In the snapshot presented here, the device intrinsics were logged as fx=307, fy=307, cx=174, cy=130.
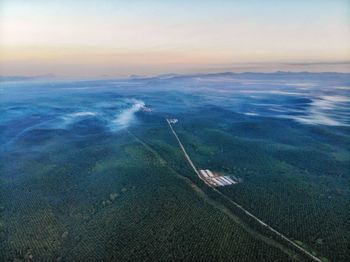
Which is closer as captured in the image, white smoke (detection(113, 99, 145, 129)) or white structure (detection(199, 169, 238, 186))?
white structure (detection(199, 169, 238, 186))

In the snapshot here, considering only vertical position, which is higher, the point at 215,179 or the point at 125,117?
the point at 215,179

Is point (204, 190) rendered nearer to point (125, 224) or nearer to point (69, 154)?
point (125, 224)

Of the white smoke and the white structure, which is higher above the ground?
the white structure

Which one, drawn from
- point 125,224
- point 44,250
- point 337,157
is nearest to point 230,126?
point 337,157

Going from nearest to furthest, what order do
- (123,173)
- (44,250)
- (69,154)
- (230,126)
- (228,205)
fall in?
(44,250)
(228,205)
(123,173)
(69,154)
(230,126)

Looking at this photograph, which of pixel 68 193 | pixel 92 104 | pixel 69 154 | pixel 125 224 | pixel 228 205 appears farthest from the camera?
pixel 92 104

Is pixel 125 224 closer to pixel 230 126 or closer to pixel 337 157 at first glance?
pixel 337 157

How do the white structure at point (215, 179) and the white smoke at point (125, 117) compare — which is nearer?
the white structure at point (215, 179)

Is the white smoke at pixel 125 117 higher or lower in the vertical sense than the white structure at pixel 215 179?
lower

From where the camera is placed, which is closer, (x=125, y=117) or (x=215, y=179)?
(x=215, y=179)

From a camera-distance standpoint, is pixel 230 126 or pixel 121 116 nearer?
pixel 230 126
